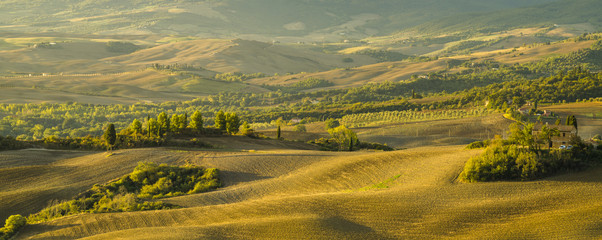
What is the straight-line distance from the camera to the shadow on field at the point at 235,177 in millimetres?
55763

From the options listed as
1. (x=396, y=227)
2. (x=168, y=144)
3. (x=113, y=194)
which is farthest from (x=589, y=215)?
(x=168, y=144)

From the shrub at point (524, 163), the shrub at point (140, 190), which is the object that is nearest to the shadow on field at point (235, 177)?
the shrub at point (140, 190)

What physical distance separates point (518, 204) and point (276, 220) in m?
15.4

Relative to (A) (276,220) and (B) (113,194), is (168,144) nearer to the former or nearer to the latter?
(B) (113,194)

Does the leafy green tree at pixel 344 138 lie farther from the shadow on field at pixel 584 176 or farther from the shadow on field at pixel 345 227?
the shadow on field at pixel 345 227

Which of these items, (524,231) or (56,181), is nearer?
(524,231)

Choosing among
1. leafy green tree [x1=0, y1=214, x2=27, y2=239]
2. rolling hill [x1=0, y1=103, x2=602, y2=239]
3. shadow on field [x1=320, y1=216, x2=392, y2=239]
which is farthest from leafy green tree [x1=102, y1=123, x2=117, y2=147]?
shadow on field [x1=320, y1=216, x2=392, y2=239]

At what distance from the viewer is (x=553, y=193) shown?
3997 centimetres

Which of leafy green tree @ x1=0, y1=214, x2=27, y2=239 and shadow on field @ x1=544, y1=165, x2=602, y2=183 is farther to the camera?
shadow on field @ x1=544, y1=165, x2=602, y2=183

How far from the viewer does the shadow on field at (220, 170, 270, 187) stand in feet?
183

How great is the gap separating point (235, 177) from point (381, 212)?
22571 millimetres

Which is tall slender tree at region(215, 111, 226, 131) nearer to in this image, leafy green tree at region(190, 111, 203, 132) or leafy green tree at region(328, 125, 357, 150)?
leafy green tree at region(190, 111, 203, 132)

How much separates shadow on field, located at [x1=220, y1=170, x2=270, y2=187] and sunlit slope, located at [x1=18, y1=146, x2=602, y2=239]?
484 cm

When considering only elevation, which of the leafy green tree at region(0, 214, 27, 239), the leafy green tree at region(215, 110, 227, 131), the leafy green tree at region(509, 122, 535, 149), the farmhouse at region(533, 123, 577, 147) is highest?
the leafy green tree at region(509, 122, 535, 149)
